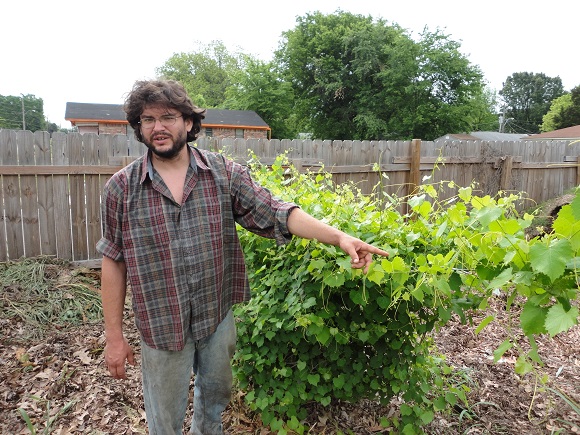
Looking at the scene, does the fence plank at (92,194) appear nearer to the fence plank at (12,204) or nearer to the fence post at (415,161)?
the fence plank at (12,204)

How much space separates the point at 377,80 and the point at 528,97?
5409 centimetres

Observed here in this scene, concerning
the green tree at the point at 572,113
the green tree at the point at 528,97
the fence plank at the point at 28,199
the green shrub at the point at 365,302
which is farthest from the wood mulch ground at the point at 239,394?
the green tree at the point at 528,97

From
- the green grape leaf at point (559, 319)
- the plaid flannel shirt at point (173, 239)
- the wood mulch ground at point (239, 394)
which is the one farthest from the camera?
the wood mulch ground at point (239, 394)

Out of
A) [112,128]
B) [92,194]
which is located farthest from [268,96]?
[92,194]

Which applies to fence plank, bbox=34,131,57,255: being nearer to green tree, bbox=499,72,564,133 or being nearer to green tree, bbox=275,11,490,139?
green tree, bbox=275,11,490,139

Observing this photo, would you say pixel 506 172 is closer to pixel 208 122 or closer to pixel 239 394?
pixel 239 394

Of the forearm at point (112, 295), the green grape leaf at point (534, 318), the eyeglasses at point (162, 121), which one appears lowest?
the forearm at point (112, 295)

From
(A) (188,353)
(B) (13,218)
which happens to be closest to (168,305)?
(A) (188,353)

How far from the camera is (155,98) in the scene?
2.13m

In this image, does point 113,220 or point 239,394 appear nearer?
point 113,220

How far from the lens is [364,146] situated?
888 cm

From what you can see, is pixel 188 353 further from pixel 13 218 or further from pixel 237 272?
pixel 13 218

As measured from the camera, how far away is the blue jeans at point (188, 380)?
2211mm

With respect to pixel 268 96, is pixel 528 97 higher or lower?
higher
